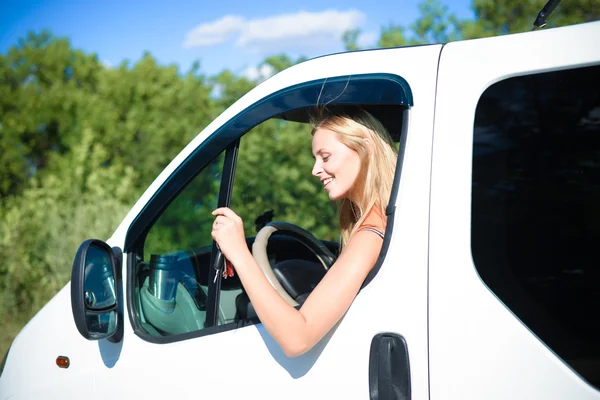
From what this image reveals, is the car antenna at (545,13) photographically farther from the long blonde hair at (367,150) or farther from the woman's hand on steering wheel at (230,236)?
the woman's hand on steering wheel at (230,236)

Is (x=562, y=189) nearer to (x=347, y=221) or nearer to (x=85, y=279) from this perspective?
(x=347, y=221)

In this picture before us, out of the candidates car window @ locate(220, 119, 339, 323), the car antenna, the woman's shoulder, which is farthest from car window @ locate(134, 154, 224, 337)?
the car antenna

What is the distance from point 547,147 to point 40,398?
1.96 metres

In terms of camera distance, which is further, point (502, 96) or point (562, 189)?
point (502, 96)

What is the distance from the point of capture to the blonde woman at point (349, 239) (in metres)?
1.48

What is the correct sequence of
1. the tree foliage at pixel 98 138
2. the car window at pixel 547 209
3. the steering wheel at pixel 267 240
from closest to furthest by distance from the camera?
the car window at pixel 547 209 < the steering wheel at pixel 267 240 < the tree foliage at pixel 98 138

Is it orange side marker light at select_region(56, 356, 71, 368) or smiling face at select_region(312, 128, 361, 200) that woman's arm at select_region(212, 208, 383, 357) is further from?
orange side marker light at select_region(56, 356, 71, 368)

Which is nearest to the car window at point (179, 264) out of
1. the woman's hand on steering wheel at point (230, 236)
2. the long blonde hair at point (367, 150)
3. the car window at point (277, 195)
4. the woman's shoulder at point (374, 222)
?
the car window at point (277, 195)

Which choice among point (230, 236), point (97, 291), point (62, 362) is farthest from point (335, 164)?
point (62, 362)

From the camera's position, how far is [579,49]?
4.25ft

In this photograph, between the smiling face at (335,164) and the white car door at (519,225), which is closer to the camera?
the white car door at (519,225)

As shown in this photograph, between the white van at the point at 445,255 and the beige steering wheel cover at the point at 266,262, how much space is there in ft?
0.20

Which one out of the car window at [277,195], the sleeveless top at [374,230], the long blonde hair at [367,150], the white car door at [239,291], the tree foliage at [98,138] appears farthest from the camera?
the tree foliage at [98,138]

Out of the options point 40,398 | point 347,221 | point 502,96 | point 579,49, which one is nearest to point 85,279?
point 40,398
